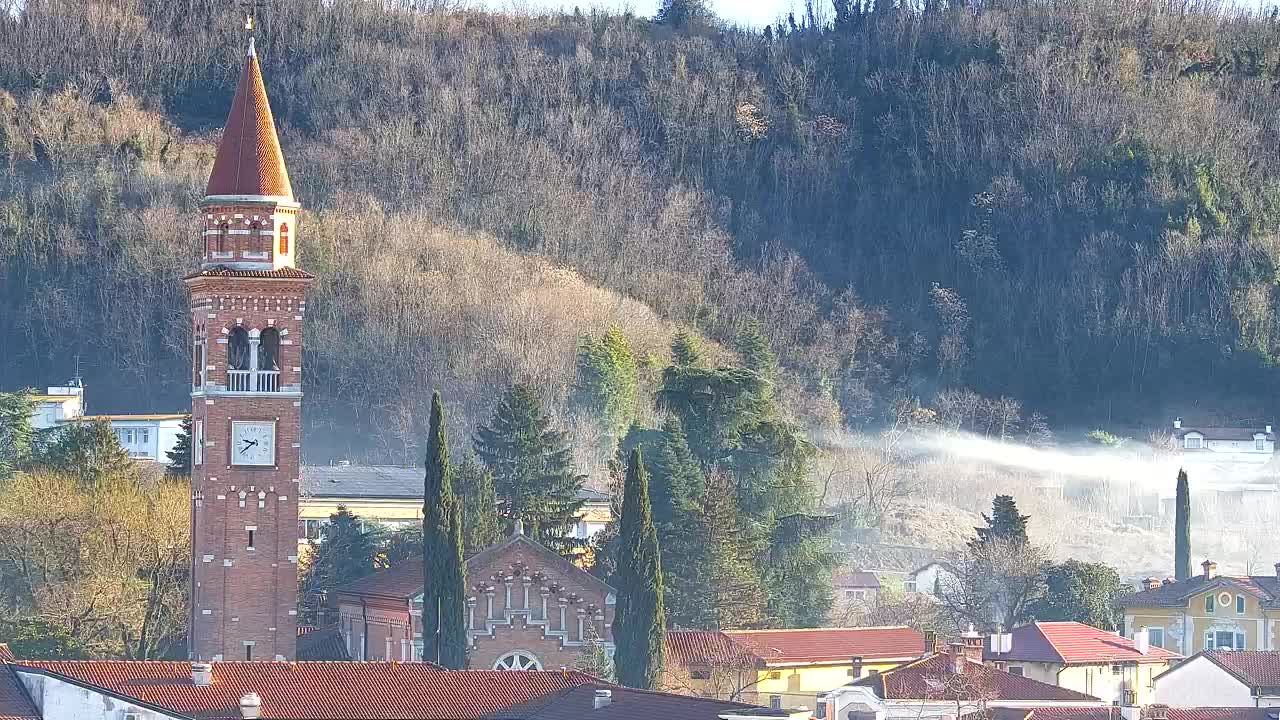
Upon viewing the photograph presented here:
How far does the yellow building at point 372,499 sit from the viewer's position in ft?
347

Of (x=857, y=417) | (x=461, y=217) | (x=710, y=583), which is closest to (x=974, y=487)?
(x=857, y=417)

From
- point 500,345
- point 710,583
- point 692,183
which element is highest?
point 692,183

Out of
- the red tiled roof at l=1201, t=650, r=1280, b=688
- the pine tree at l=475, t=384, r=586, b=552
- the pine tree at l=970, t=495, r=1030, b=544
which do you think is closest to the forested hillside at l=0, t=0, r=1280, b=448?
the pine tree at l=970, t=495, r=1030, b=544

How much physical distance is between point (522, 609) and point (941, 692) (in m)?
11.0

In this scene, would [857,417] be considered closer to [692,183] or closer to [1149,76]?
[692,183]

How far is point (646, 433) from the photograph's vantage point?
99.4 metres

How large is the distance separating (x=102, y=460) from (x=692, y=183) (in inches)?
2485

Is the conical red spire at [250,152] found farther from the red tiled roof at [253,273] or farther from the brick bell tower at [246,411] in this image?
the red tiled roof at [253,273]

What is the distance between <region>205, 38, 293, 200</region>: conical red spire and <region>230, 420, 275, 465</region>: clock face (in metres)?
5.15

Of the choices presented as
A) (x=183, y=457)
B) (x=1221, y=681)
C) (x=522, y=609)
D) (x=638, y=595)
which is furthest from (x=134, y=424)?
(x=1221, y=681)

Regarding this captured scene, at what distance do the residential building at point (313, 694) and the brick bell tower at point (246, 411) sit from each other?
8.54 meters

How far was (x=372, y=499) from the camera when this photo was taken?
10838 cm

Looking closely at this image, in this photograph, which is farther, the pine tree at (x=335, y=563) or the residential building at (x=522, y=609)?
the pine tree at (x=335, y=563)

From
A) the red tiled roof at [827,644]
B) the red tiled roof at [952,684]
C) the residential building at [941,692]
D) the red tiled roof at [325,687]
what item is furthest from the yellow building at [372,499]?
the red tiled roof at [325,687]
